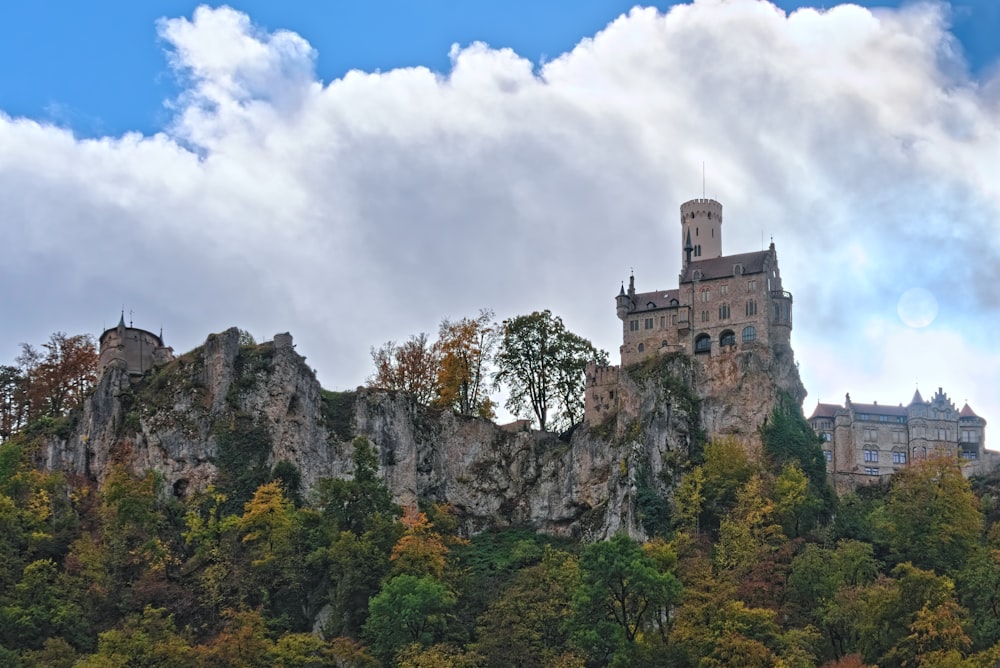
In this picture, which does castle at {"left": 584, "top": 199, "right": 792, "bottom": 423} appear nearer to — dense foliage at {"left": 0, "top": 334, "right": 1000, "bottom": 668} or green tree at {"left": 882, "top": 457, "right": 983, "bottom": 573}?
dense foliage at {"left": 0, "top": 334, "right": 1000, "bottom": 668}

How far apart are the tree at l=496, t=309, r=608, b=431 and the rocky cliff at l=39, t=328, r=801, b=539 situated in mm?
5334

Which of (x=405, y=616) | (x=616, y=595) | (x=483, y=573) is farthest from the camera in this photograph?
(x=483, y=573)

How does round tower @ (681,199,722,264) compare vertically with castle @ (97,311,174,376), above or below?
above

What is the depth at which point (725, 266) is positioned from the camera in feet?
271

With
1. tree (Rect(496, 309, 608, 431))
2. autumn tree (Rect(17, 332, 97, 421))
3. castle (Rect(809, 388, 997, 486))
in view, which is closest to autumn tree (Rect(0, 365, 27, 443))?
autumn tree (Rect(17, 332, 97, 421))

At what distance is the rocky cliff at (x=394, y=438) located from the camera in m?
73.2

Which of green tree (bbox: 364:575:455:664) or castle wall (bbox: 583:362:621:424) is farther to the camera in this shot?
castle wall (bbox: 583:362:621:424)

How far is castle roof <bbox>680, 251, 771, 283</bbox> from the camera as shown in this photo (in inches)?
3209

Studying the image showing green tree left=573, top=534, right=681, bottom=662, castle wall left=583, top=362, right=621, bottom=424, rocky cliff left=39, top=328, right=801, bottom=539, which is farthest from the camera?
castle wall left=583, top=362, right=621, bottom=424

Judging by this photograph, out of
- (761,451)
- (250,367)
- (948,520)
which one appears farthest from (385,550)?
(948,520)

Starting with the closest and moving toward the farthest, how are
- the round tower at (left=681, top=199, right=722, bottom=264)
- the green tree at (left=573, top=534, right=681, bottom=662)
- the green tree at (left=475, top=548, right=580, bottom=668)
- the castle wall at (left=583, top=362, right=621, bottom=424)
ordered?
the green tree at (left=573, top=534, right=681, bottom=662) < the green tree at (left=475, top=548, right=580, bottom=668) < the castle wall at (left=583, top=362, right=621, bottom=424) < the round tower at (left=681, top=199, right=722, bottom=264)

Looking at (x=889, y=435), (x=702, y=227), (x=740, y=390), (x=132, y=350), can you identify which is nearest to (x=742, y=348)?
(x=740, y=390)

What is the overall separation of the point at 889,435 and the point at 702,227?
57.8 ft

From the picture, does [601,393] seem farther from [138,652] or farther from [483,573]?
[138,652]
